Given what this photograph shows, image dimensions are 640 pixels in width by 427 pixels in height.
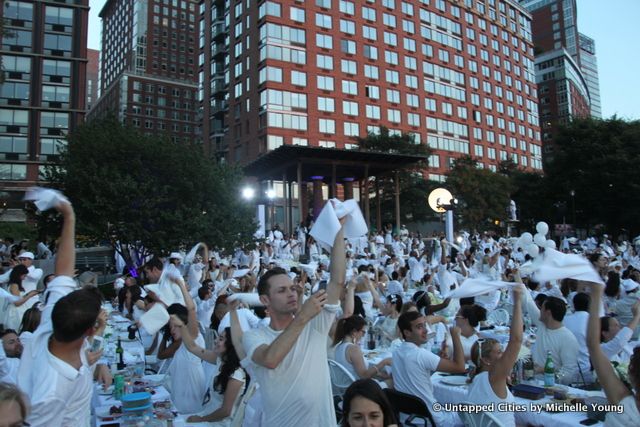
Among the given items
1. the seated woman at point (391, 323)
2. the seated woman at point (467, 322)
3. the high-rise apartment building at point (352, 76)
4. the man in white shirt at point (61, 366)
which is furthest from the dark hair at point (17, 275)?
the high-rise apartment building at point (352, 76)

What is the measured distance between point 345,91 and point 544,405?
55.4 m

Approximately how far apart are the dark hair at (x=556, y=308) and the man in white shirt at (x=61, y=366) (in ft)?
17.6

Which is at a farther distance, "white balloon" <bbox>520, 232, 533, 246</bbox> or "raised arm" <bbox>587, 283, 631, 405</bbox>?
"white balloon" <bbox>520, 232, 533, 246</bbox>

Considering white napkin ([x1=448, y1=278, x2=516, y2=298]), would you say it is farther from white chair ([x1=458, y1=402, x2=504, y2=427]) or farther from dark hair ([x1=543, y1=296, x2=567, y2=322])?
dark hair ([x1=543, y1=296, x2=567, y2=322])

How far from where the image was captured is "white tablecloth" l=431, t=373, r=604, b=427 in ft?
14.6

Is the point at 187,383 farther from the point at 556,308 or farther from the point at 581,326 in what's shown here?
the point at 581,326

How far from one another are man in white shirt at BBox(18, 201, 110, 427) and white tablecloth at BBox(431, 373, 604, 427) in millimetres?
4017

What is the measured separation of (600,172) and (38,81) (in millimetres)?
63818

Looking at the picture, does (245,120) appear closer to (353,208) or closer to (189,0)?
(353,208)

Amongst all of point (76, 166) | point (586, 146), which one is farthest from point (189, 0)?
point (76, 166)

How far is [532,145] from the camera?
8588 centimetres

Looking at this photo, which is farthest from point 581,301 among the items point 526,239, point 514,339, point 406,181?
point 406,181

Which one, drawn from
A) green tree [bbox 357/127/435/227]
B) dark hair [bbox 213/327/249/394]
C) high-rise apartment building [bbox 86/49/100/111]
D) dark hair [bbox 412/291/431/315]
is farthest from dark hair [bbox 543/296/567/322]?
high-rise apartment building [bbox 86/49/100/111]

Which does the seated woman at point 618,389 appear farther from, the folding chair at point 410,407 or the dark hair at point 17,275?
the dark hair at point 17,275
